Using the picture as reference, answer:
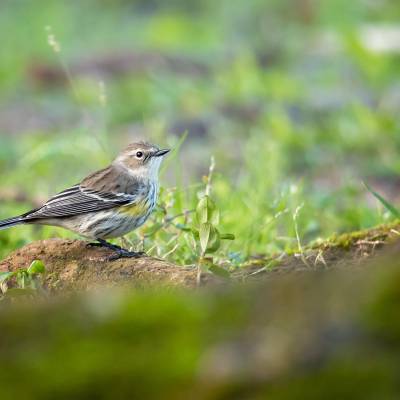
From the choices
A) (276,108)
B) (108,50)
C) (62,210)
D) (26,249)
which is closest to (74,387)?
(26,249)

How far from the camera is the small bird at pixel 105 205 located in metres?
6.16

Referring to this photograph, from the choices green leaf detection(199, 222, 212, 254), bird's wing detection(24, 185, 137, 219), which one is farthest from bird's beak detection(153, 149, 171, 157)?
green leaf detection(199, 222, 212, 254)

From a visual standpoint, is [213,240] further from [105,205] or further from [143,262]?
[105,205]

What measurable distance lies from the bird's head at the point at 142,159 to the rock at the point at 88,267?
1618 mm

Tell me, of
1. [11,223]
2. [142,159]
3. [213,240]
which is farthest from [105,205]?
[213,240]

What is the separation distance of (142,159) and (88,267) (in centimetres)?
226

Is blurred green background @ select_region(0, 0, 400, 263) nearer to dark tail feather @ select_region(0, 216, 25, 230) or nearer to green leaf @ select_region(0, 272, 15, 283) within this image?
dark tail feather @ select_region(0, 216, 25, 230)

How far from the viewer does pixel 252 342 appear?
2188 mm

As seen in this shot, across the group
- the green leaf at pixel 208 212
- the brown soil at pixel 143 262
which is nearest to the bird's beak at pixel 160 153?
the brown soil at pixel 143 262

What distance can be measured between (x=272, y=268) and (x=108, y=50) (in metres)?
13.2

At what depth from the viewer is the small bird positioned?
20.2 ft

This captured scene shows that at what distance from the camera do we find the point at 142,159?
23.5 feet

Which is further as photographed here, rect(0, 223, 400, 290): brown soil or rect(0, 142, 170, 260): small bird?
rect(0, 142, 170, 260): small bird

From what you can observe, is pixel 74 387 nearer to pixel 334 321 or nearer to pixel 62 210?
pixel 334 321
